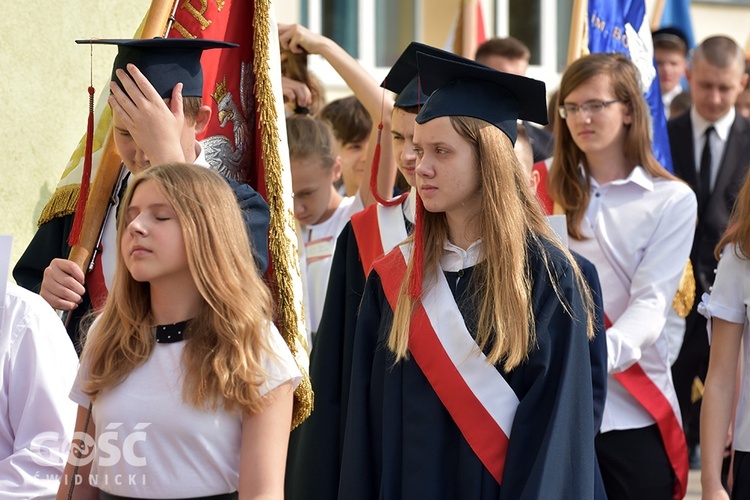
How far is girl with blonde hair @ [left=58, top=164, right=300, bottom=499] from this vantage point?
3129 millimetres

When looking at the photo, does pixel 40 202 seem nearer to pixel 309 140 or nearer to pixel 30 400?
pixel 309 140

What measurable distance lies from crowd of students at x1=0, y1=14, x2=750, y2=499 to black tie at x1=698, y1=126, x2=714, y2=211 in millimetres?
2267

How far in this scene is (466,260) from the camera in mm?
3697

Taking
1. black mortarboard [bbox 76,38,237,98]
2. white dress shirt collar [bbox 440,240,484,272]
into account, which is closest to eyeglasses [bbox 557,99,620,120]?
white dress shirt collar [bbox 440,240,484,272]

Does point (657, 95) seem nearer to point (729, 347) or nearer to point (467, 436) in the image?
point (729, 347)

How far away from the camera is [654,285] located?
16.5 ft

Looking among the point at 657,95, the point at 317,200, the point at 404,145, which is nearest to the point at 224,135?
the point at 404,145

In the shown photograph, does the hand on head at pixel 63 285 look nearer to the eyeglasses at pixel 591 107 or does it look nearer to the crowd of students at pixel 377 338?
the crowd of students at pixel 377 338

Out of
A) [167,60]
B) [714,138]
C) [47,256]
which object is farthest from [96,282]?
[714,138]

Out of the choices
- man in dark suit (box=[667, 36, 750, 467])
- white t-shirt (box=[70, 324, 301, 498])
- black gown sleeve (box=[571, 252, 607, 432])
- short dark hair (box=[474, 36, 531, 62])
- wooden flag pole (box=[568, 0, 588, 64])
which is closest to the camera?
white t-shirt (box=[70, 324, 301, 498])

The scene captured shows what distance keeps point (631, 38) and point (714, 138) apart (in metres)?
0.95

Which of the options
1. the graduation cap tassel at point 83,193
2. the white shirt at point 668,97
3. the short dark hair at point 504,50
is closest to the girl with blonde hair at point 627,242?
the short dark hair at point 504,50

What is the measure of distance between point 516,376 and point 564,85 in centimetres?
223

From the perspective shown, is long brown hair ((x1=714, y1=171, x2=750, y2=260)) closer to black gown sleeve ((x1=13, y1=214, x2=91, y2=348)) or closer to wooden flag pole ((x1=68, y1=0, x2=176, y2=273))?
wooden flag pole ((x1=68, y1=0, x2=176, y2=273))
